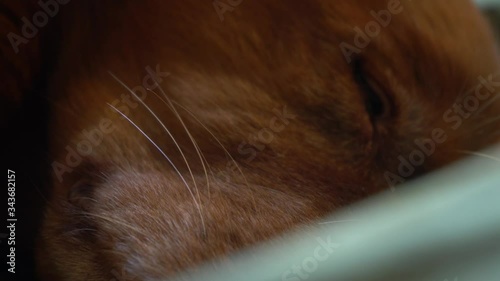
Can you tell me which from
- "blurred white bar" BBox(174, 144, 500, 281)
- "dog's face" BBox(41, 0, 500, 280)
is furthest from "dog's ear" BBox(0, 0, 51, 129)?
"blurred white bar" BBox(174, 144, 500, 281)

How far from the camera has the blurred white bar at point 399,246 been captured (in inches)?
30.0

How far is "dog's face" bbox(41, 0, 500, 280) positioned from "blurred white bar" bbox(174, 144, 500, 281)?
0.14 feet

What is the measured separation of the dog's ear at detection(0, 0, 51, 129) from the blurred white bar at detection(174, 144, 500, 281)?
37 cm

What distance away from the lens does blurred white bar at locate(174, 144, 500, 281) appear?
2.50 feet

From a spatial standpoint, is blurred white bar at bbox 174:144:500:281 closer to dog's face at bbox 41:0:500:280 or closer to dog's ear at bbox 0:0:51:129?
dog's face at bbox 41:0:500:280

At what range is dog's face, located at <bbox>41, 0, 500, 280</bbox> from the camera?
83 cm

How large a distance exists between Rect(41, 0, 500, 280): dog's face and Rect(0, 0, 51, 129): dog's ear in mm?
43

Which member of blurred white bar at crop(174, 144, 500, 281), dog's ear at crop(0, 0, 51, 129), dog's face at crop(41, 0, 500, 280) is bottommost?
blurred white bar at crop(174, 144, 500, 281)

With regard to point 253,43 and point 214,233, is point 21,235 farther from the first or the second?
point 253,43

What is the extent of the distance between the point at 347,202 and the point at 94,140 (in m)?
0.37

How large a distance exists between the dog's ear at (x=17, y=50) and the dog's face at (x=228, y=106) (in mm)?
43

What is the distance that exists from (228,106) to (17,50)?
312 millimetres

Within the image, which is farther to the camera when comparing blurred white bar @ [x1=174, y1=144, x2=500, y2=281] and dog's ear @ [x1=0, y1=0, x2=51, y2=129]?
dog's ear @ [x1=0, y1=0, x2=51, y2=129]

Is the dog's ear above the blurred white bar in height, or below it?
above
